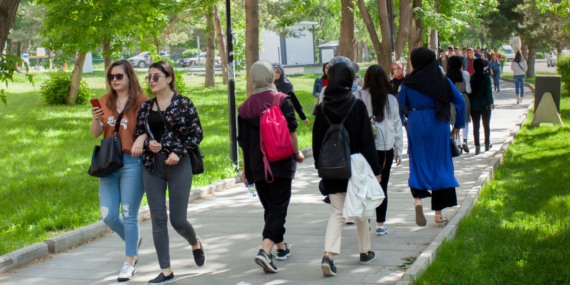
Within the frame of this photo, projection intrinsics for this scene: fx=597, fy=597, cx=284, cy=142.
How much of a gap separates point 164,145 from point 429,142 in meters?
3.02

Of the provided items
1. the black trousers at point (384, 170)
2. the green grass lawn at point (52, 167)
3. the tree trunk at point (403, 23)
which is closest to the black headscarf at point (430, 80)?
the black trousers at point (384, 170)

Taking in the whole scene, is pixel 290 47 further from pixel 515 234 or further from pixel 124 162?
pixel 124 162

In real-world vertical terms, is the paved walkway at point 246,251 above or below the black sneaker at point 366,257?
below

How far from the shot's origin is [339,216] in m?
5.00

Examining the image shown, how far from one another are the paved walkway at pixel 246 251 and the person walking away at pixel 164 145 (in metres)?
0.61

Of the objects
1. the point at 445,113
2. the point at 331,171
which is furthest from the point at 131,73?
the point at 445,113

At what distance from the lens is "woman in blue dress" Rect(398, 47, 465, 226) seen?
249 inches

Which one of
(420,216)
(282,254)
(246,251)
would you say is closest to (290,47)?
(420,216)

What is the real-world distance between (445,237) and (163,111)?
2.91 m

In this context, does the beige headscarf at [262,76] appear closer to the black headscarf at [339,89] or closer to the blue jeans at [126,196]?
the black headscarf at [339,89]

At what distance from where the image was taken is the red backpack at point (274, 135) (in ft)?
16.4

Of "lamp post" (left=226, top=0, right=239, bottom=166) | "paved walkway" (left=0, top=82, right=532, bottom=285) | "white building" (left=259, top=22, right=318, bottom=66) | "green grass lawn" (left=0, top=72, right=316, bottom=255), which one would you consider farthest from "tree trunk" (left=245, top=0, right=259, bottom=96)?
"white building" (left=259, top=22, right=318, bottom=66)

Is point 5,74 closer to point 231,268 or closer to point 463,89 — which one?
point 231,268

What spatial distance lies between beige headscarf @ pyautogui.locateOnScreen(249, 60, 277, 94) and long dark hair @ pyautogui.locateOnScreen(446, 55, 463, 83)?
20.7 ft
